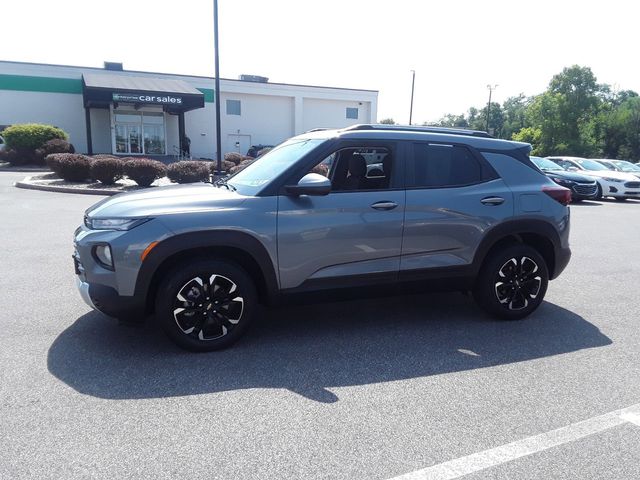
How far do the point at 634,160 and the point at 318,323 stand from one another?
69.6 metres

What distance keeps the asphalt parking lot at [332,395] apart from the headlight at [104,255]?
2.48ft

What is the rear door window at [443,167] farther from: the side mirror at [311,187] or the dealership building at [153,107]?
the dealership building at [153,107]

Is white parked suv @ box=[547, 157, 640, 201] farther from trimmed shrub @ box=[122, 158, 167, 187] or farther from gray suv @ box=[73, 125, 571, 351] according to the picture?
gray suv @ box=[73, 125, 571, 351]

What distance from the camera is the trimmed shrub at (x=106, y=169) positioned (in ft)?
58.1

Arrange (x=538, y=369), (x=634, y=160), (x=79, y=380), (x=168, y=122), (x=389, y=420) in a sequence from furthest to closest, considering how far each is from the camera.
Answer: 1. (x=634, y=160)
2. (x=168, y=122)
3. (x=538, y=369)
4. (x=79, y=380)
5. (x=389, y=420)

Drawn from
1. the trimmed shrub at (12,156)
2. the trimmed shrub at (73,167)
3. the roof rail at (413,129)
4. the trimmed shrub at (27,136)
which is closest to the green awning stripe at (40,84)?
the trimmed shrub at (27,136)

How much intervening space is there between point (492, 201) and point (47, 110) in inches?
1525

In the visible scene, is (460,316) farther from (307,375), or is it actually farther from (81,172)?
(81,172)

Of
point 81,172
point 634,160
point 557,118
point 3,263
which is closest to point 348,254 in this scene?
point 3,263

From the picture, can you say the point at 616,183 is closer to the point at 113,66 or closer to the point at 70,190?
the point at 70,190

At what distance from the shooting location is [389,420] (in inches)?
126

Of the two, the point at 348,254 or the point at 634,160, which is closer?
the point at 348,254

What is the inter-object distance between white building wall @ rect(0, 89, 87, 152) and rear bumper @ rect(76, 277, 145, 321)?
37.4m

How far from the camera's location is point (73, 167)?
60.2ft
